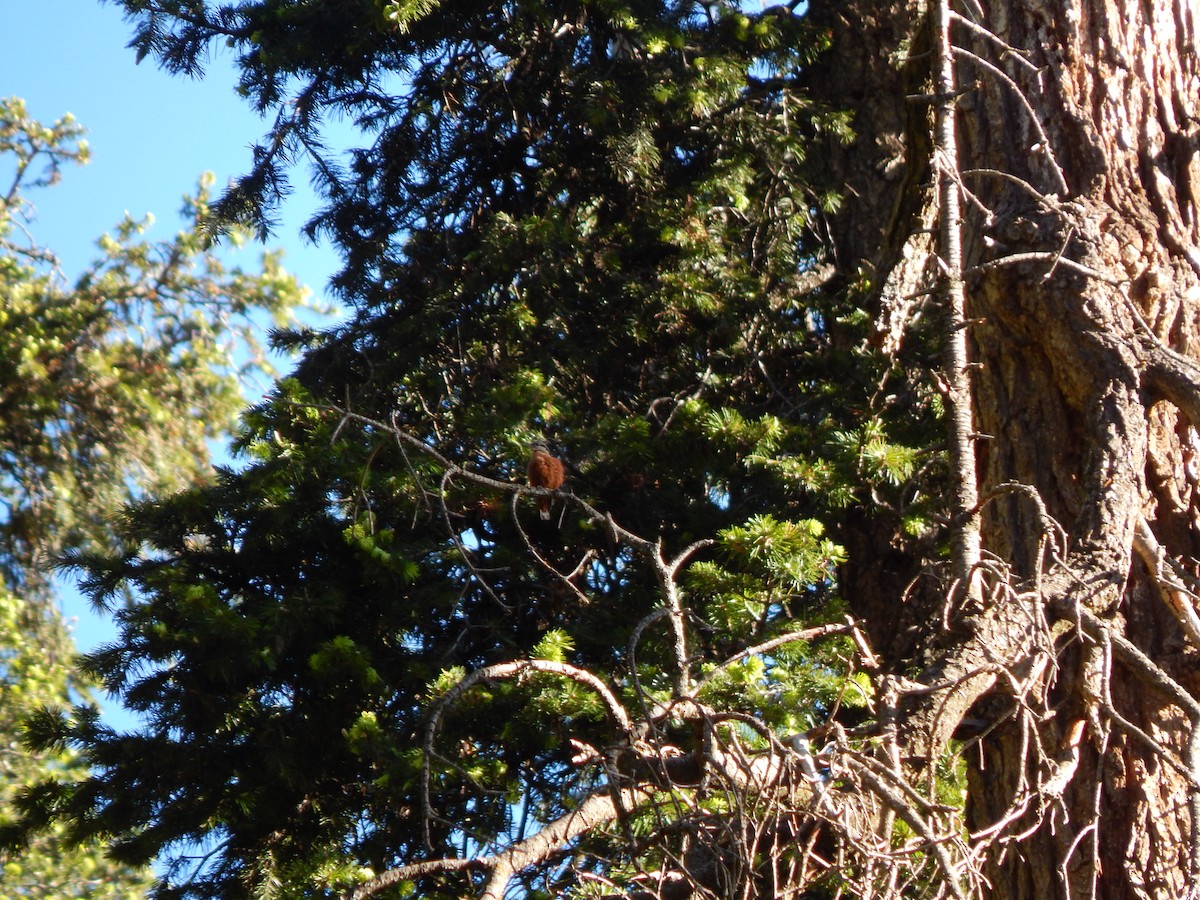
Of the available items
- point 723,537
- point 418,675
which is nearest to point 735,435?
point 723,537

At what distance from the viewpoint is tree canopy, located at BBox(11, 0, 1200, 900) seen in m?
2.39

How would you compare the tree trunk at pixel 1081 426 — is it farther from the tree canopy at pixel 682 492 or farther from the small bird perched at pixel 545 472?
the small bird perched at pixel 545 472

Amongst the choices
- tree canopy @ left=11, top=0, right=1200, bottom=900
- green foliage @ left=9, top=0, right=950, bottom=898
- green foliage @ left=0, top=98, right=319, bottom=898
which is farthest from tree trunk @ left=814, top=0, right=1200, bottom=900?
green foliage @ left=0, top=98, right=319, bottom=898

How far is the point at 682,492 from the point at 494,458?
2.14ft

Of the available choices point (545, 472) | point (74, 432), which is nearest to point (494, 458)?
point (545, 472)

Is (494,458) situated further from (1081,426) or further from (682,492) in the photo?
(1081,426)

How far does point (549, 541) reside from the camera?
13.4 ft

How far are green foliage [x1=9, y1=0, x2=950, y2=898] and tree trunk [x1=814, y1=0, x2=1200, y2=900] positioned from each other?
47 centimetres

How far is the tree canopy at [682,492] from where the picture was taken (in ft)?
7.84

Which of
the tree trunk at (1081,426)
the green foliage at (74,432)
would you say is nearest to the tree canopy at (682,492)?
the tree trunk at (1081,426)

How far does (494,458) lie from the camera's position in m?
3.88

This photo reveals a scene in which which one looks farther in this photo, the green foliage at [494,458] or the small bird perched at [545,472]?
the small bird perched at [545,472]

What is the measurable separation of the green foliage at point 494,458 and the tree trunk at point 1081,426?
1.55 ft

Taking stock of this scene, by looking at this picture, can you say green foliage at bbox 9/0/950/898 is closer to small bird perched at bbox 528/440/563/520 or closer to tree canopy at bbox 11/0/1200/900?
tree canopy at bbox 11/0/1200/900
